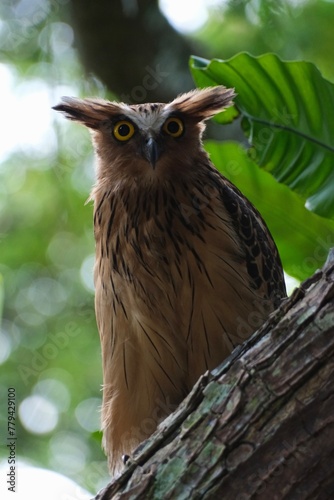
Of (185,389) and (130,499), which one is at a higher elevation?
(185,389)

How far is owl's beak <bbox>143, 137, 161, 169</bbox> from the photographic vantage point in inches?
116

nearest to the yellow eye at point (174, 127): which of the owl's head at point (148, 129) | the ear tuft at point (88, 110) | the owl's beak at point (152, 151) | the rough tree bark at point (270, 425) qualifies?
the owl's head at point (148, 129)

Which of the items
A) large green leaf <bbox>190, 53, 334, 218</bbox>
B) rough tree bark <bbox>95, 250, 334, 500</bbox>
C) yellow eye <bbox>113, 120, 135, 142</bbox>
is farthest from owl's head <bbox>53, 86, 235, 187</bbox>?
rough tree bark <bbox>95, 250, 334, 500</bbox>

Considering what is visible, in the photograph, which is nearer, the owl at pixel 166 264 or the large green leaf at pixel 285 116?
the owl at pixel 166 264

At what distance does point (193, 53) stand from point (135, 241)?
175 cm

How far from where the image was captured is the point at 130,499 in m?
1.89

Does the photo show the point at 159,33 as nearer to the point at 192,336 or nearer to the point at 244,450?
the point at 192,336

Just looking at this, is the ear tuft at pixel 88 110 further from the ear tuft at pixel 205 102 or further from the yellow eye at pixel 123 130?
the ear tuft at pixel 205 102

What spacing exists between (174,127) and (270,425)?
1.73 meters

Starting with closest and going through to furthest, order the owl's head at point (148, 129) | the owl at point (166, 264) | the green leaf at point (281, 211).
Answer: the owl at point (166, 264) → the owl's head at point (148, 129) → the green leaf at point (281, 211)

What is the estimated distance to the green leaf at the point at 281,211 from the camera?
135 inches

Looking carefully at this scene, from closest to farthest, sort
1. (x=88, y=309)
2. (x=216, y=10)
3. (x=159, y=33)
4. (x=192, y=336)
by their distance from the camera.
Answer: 1. (x=192, y=336)
2. (x=159, y=33)
3. (x=216, y=10)
4. (x=88, y=309)

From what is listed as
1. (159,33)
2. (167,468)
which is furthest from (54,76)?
(167,468)

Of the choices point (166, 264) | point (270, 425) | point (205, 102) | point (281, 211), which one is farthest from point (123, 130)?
point (270, 425)
